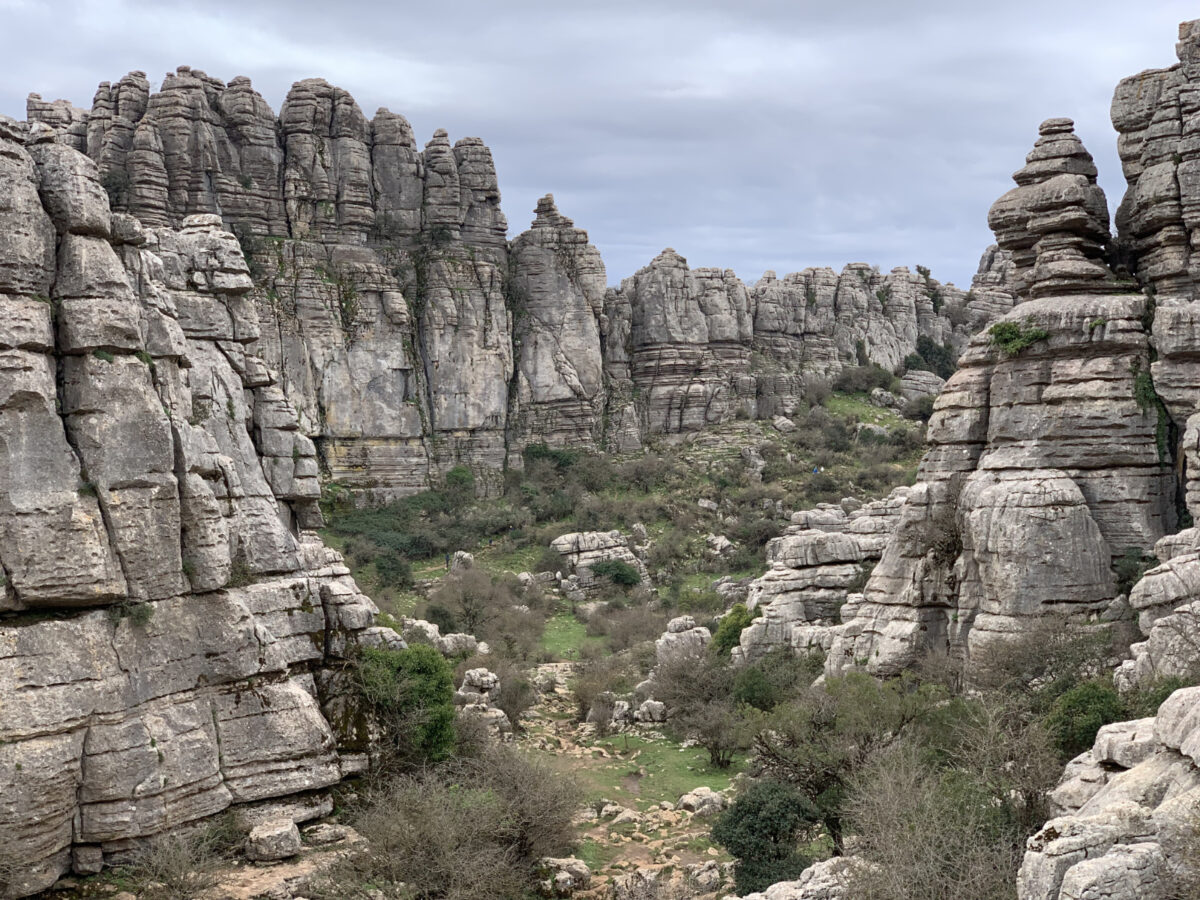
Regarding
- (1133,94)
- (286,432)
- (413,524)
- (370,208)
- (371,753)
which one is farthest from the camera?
(370,208)

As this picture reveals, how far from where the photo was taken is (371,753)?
20.5 meters

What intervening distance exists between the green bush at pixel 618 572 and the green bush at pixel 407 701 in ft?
81.2

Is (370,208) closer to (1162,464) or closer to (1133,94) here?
(1133,94)

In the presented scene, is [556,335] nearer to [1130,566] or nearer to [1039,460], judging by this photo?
[1039,460]

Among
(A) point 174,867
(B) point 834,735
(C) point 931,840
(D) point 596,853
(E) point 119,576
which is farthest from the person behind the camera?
(D) point 596,853

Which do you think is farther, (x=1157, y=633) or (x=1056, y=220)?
(x=1056, y=220)

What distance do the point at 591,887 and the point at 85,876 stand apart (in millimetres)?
7934

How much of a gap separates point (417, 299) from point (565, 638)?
24810mm

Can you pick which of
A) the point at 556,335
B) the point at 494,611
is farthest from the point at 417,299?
the point at 494,611

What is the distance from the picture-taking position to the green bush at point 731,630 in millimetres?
31516

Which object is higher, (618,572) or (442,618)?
(618,572)

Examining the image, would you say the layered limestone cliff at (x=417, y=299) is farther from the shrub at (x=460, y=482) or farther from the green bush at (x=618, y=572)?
the green bush at (x=618, y=572)

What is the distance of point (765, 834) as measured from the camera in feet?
58.4

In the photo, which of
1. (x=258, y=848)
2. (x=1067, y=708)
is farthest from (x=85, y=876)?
(x=1067, y=708)
